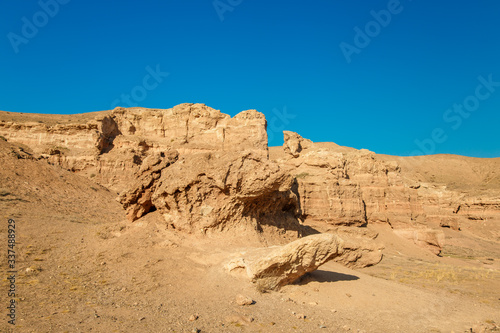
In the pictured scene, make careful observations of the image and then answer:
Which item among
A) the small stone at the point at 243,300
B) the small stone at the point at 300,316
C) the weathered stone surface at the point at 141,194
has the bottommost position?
the small stone at the point at 300,316

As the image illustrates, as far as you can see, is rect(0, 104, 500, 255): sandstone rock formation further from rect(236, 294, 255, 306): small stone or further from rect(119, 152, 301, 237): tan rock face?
rect(236, 294, 255, 306): small stone

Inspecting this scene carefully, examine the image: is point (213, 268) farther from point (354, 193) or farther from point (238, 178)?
point (354, 193)

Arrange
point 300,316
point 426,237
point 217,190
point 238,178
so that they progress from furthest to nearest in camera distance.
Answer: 1. point 426,237
2. point 217,190
3. point 238,178
4. point 300,316

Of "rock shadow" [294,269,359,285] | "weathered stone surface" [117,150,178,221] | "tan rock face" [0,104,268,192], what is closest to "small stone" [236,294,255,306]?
"rock shadow" [294,269,359,285]

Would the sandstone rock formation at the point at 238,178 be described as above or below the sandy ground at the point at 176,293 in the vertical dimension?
above

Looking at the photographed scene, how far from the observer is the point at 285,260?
6.67 m

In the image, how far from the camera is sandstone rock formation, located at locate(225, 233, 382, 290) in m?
6.67

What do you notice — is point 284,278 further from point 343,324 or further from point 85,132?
point 85,132

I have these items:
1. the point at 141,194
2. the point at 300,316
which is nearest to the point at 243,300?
the point at 300,316

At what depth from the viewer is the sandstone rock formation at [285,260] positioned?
667 centimetres

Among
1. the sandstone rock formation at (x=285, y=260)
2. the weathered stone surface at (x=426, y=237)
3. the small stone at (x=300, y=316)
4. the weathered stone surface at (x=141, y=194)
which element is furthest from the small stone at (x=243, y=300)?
the weathered stone surface at (x=426, y=237)

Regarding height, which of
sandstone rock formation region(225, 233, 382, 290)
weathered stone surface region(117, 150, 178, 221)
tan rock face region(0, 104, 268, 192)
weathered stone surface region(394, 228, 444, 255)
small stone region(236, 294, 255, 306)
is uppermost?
tan rock face region(0, 104, 268, 192)

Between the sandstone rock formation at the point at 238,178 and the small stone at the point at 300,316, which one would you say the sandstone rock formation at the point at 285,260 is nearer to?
the small stone at the point at 300,316

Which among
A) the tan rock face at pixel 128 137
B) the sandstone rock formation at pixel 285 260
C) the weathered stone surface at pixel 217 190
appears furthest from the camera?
the tan rock face at pixel 128 137
